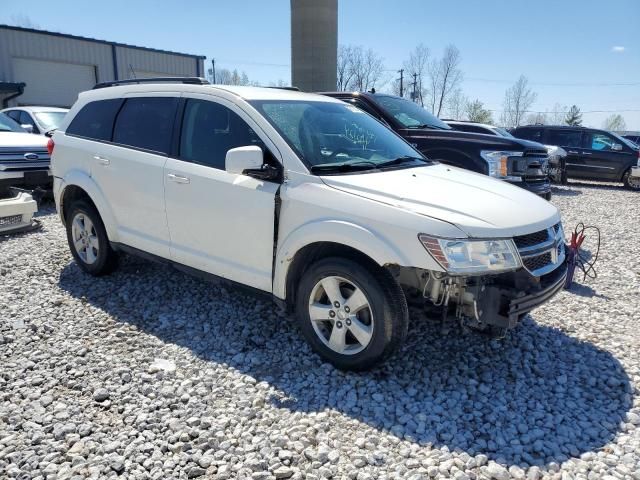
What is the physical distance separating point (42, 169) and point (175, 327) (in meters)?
5.70

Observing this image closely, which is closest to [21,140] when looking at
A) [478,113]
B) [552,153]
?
[552,153]

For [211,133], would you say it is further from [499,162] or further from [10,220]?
[10,220]

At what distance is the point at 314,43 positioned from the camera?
22625 millimetres

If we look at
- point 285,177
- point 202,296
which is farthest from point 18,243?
point 285,177

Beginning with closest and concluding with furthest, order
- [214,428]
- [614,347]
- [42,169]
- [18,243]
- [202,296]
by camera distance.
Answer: [214,428] < [614,347] < [202,296] < [18,243] < [42,169]

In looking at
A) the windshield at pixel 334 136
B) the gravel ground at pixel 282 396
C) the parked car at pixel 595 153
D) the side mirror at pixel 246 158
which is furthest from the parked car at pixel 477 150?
the parked car at pixel 595 153

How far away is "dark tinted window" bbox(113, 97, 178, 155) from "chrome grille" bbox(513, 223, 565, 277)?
289cm

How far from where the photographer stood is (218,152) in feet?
12.8

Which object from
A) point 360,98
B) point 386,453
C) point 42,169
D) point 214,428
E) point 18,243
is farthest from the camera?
point 42,169

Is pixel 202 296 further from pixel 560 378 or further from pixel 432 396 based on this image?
pixel 560 378

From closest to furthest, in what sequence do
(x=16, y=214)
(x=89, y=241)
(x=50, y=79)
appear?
(x=89, y=241) < (x=16, y=214) < (x=50, y=79)

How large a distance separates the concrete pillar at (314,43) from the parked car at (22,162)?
16046mm

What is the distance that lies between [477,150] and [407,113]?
4.26ft

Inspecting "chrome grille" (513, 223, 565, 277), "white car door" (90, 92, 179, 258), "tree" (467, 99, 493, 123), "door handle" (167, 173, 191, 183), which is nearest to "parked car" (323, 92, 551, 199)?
"chrome grille" (513, 223, 565, 277)
